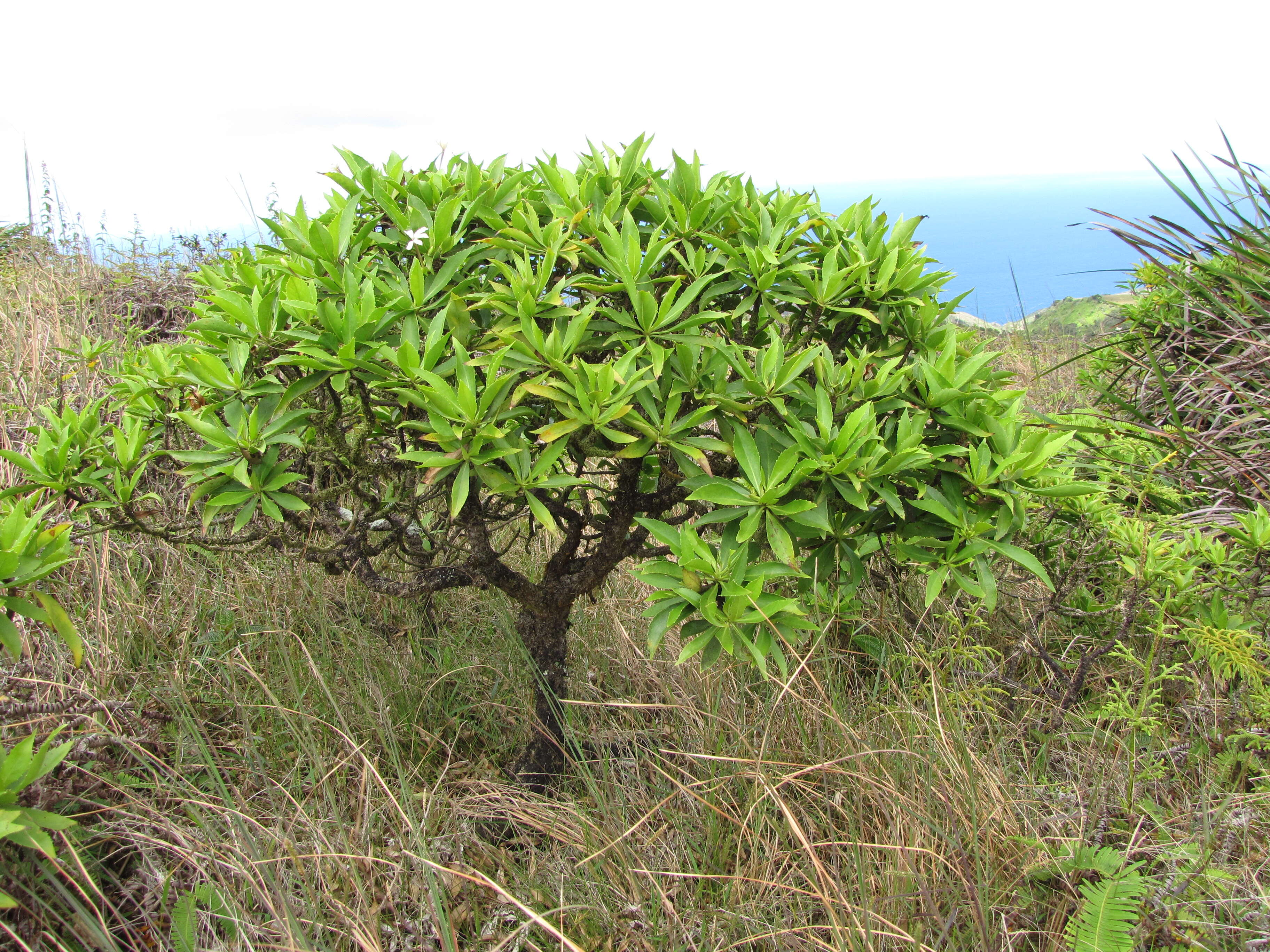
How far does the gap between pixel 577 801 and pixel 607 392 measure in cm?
150

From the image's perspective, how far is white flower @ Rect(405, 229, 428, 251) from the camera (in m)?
1.94

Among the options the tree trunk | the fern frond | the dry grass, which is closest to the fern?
the dry grass

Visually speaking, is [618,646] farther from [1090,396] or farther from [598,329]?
[1090,396]

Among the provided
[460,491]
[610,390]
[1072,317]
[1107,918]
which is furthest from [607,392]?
[1072,317]

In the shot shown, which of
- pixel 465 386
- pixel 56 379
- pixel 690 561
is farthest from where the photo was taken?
pixel 56 379

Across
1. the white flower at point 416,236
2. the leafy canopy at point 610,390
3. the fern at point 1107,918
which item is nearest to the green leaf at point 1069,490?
the leafy canopy at point 610,390

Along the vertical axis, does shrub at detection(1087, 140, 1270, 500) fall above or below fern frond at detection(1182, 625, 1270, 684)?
above

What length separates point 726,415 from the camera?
1.96 metres

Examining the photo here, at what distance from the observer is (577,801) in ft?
8.30

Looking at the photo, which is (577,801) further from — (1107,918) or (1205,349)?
(1205,349)

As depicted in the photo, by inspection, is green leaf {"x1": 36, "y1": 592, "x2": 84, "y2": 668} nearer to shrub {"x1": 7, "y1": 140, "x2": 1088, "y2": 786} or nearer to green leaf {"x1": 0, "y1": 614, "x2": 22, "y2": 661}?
green leaf {"x1": 0, "y1": 614, "x2": 22, "y2": 661}

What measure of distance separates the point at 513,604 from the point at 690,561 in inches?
74.6

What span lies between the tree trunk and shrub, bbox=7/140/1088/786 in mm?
245

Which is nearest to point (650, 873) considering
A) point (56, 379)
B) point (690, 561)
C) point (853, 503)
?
point (690, 561)
